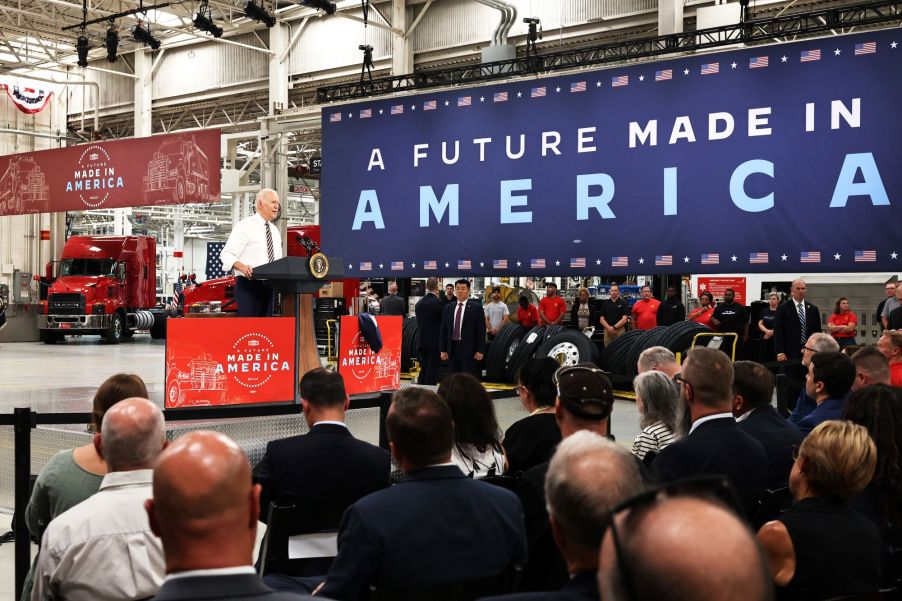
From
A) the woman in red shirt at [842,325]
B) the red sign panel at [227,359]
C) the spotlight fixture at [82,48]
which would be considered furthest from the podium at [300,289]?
the spotlight fixture at [82,48]

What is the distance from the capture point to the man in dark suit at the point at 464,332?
13.4 meters

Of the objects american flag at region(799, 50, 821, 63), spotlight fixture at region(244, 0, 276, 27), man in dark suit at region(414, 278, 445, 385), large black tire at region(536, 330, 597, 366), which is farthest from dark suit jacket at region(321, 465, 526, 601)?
spotlight fixture at region(244, 0, 276, 27)

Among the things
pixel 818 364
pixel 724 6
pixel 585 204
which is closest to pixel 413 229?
pixel 585 204

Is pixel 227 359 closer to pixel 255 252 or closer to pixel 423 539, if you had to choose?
pixel 255 252

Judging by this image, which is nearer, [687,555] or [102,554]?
[687,555]

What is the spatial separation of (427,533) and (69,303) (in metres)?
24.1

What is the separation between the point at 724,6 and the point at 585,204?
582 centimetres

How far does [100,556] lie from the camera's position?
2.55 metres

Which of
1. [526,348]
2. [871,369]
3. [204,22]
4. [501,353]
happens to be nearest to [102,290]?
[204,22]

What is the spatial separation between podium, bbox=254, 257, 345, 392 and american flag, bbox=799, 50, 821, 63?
5.93 m

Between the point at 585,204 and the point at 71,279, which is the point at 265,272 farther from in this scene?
the point at 71,279

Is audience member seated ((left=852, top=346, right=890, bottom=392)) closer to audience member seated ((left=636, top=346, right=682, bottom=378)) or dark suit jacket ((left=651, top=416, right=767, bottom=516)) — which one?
audience member seated ((left=636, top=346, right=682, bottom=378))

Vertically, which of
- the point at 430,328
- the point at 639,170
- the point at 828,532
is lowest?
the point at 828,532

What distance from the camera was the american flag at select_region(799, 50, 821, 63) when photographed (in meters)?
10.4
